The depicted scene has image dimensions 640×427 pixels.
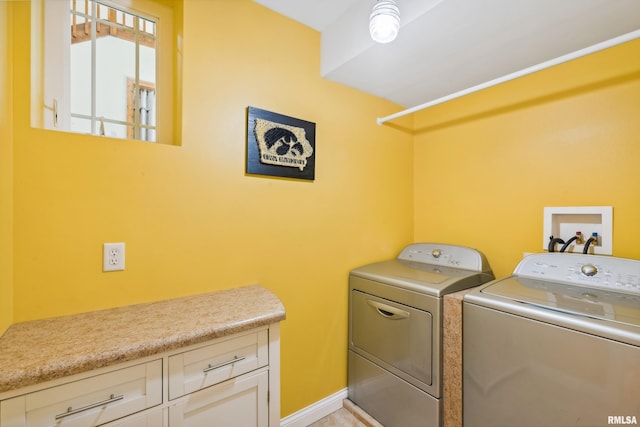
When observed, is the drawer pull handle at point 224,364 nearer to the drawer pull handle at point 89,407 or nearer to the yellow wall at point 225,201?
the drawer pull handle at point 89,407

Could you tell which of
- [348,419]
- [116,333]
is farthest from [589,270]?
[116,333]

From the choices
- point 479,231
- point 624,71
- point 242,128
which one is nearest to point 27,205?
point 242,128

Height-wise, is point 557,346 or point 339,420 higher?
point 557,346

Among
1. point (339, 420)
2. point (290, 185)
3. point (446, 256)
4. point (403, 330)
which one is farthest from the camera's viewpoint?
point (446, 256)

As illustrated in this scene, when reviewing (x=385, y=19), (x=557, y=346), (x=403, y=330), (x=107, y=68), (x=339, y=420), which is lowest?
(x=339, y=420)

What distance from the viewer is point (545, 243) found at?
5.35 feet

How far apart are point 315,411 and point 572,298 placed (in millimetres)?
1578

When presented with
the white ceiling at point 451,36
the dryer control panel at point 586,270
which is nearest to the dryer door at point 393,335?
the dryer control panel at point 586,270

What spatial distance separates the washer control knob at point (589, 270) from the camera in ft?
4.13

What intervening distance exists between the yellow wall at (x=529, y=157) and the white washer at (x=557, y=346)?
1.21 feet

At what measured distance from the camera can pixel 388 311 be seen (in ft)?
5.18

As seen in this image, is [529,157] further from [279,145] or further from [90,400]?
[90,400]

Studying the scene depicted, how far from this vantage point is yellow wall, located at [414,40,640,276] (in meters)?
1.41

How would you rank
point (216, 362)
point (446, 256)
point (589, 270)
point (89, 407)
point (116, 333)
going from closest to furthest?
1. point (89, 407)
2. point (116, 333)
3. point (216, 362)
4. point (589, 270)
5. point (446, 256)
